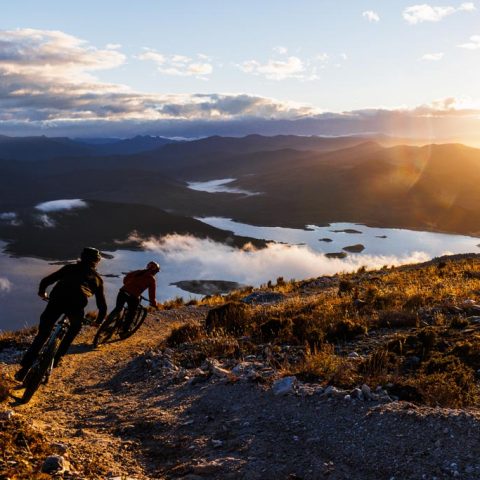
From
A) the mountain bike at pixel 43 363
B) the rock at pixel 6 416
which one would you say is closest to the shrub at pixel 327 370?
the mountain bike at pixel 43 363

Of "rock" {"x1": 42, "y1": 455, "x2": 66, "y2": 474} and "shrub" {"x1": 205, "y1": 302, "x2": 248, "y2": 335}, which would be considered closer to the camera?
"rock" {"x1": 42, "y1": 455, "x2": 66, "y2": 474}

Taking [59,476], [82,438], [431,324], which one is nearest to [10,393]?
[82,438]

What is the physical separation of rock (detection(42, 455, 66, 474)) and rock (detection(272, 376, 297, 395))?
329cm

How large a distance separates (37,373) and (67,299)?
1255mm

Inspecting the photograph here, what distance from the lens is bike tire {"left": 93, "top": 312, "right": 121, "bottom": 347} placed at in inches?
551


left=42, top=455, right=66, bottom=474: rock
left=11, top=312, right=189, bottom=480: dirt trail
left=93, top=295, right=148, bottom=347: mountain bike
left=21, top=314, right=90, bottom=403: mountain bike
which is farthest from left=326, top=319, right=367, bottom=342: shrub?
left=42, top=455, right=66, bottom=474: rock

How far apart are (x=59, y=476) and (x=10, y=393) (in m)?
3.66

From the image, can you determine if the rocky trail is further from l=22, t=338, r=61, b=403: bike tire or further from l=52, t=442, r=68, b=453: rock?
l=22, t=338, r=61, b=403: bike tire

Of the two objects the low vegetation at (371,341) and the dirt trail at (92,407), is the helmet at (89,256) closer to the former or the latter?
the dirt trail at (92,407)

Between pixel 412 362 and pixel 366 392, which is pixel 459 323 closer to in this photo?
pixel 412 362

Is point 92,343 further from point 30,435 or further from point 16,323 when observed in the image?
point 16,323

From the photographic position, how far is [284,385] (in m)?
7.85

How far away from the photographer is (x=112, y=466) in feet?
19.8

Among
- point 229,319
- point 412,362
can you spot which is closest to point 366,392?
point 412,362
